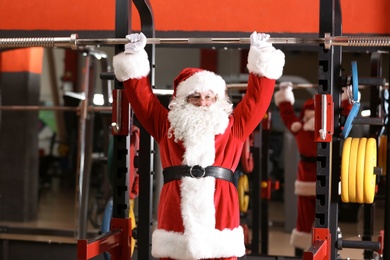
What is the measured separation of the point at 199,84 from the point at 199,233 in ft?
2.49

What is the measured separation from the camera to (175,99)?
411 centimetres

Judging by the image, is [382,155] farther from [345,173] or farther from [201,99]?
[201,99]

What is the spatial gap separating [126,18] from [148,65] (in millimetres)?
369

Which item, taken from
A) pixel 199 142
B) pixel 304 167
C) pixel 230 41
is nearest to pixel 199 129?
pixel 199 142

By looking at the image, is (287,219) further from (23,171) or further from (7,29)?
(7,29)

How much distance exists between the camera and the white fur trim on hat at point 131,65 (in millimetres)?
4031

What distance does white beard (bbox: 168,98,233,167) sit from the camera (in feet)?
12.9

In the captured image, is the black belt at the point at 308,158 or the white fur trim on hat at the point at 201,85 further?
the black belt at the point at 308,158

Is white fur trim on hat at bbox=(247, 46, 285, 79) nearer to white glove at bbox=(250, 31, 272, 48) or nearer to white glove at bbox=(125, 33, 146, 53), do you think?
white glove at bbox=(250, 31, 272, 48)

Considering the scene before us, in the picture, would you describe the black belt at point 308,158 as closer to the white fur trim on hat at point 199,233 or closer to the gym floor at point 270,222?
the gym floor at point 270,222

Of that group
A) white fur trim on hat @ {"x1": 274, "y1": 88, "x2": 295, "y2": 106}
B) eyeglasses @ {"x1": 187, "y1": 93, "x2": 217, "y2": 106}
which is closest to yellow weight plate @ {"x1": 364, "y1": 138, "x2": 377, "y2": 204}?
eyeglasses @ {"x1": 187, "y1": 93, "x2": 217, "y2": 106}

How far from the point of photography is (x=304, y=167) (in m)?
6.89

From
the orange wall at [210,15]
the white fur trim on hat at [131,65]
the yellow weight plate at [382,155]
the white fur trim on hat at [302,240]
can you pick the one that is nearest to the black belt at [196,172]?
the white fur trim on hat at [131,65]

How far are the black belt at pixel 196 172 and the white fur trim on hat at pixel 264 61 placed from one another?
0.52 meters
